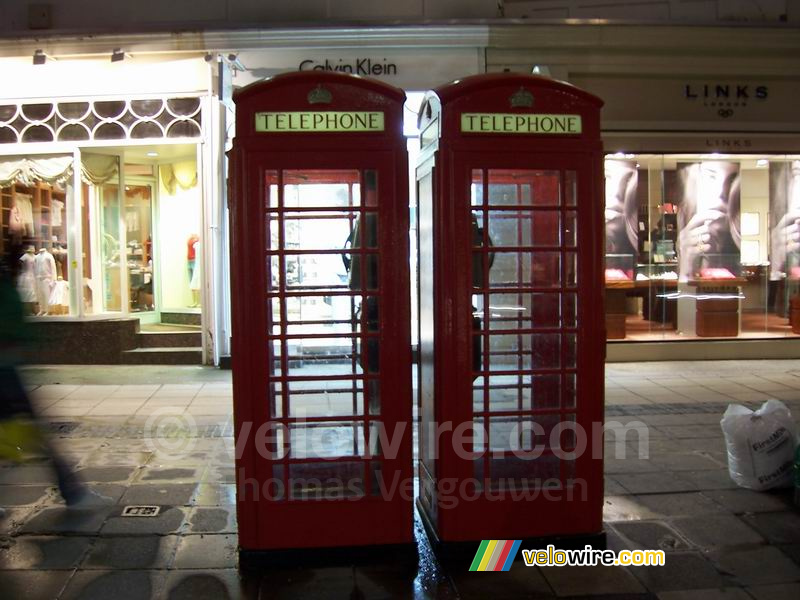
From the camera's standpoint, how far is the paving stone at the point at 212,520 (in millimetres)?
4637

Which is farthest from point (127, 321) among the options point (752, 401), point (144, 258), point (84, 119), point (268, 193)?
point (752, 401)

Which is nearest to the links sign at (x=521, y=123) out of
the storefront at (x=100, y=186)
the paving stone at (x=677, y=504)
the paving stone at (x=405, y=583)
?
the paving stone at (x=405, y=583)

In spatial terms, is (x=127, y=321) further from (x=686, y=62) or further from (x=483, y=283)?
(x=686, y=62)

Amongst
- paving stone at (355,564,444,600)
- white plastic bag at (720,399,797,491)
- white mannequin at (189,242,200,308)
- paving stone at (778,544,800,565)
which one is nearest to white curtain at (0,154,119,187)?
white mannequin at (189,242,200,308)

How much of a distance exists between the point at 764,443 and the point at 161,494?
14.3 feet

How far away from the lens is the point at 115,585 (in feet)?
12.7

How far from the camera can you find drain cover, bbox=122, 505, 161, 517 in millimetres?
4852

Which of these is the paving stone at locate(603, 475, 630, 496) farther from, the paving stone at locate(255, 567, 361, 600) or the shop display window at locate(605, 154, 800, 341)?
the shop display window at locate(605, 154, 800, 341)

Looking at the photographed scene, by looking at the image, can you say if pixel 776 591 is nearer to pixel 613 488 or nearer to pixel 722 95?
pixel 613 488

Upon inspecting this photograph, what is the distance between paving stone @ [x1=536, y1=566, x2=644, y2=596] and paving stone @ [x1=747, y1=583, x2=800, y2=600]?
59cm

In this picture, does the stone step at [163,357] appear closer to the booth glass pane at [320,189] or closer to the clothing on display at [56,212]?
the clothing on display at [56,212]

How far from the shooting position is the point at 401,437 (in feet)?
13.1

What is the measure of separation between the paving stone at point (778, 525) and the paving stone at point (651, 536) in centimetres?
56

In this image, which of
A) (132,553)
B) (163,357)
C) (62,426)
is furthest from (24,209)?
(132,553)
